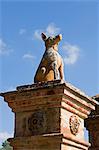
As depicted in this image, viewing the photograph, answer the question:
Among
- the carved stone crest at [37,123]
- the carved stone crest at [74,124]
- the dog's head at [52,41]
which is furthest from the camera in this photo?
the dog's head at [52,41]

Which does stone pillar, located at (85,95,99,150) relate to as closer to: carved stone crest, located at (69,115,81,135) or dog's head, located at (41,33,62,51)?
dog's head, located at (41,33,62,51)

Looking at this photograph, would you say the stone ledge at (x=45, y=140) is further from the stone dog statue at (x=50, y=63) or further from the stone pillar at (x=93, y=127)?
the stone pillar at (x=93, y=127)

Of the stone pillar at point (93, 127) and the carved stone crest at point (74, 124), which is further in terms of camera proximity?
the stone pillar at point (93, 127)

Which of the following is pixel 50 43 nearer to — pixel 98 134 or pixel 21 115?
pixel 21 115

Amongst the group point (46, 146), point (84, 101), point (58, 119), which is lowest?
point (46, 146)

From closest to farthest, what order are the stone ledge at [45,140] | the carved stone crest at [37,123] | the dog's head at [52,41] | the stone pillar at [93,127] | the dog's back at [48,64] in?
the stone ledge at [45,140] < the carved stone crest at [37,123] < the dog's back at [48,64] < the dog's head at [52,41] < the stone pillar at [93,127]

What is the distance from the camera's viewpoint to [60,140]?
4.90m

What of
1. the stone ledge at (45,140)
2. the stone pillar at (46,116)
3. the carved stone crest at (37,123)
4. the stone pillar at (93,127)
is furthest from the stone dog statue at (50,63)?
the stone pillar at (93,127)

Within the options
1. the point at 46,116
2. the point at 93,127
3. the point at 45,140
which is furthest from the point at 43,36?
the point at 93,127

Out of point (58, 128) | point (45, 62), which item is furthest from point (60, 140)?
point (45, 62)

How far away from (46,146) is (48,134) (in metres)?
0.18

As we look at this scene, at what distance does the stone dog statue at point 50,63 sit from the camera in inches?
220

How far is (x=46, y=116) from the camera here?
5109 millimetres

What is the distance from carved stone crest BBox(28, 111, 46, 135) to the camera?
5094 mm
